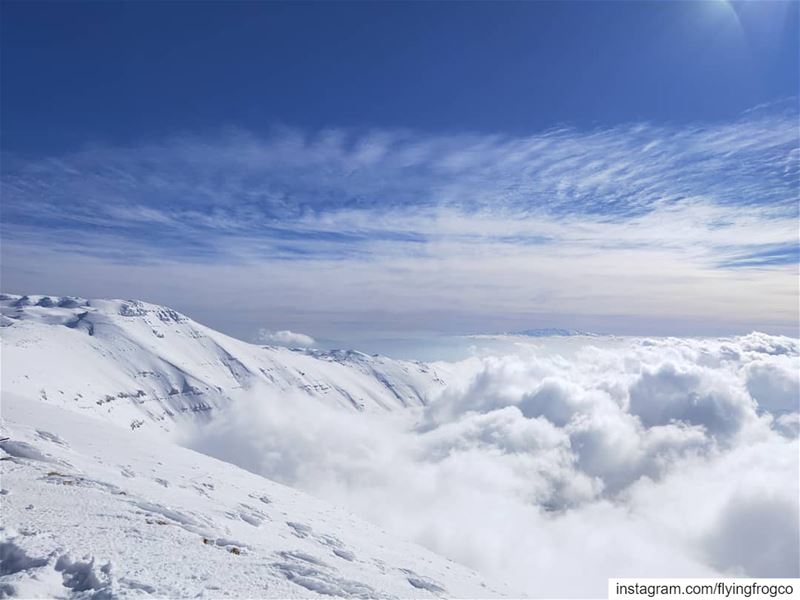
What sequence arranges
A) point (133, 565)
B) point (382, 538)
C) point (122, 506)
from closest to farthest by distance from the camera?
point (133, 565) → point (122, 506) → point (382, 538)

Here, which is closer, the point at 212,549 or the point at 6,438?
the point at 212,549

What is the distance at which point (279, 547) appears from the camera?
21.1 meters

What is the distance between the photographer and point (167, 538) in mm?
16781

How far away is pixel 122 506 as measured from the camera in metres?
19.7

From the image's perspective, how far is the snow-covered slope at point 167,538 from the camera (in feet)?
43.0

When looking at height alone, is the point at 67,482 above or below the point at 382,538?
above

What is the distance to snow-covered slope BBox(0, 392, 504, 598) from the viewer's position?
1311 centimetres

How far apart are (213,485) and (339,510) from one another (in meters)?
11.8

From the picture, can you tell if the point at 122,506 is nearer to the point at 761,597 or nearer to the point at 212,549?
the point at 212,549

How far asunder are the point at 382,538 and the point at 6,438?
2568cm

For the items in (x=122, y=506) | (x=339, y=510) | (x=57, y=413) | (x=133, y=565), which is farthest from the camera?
(x=57, y=413)

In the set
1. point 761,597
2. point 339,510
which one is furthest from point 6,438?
point 761,597

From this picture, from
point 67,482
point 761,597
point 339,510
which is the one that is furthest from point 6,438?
point 761,597

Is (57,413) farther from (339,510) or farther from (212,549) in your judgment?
(212,549)
